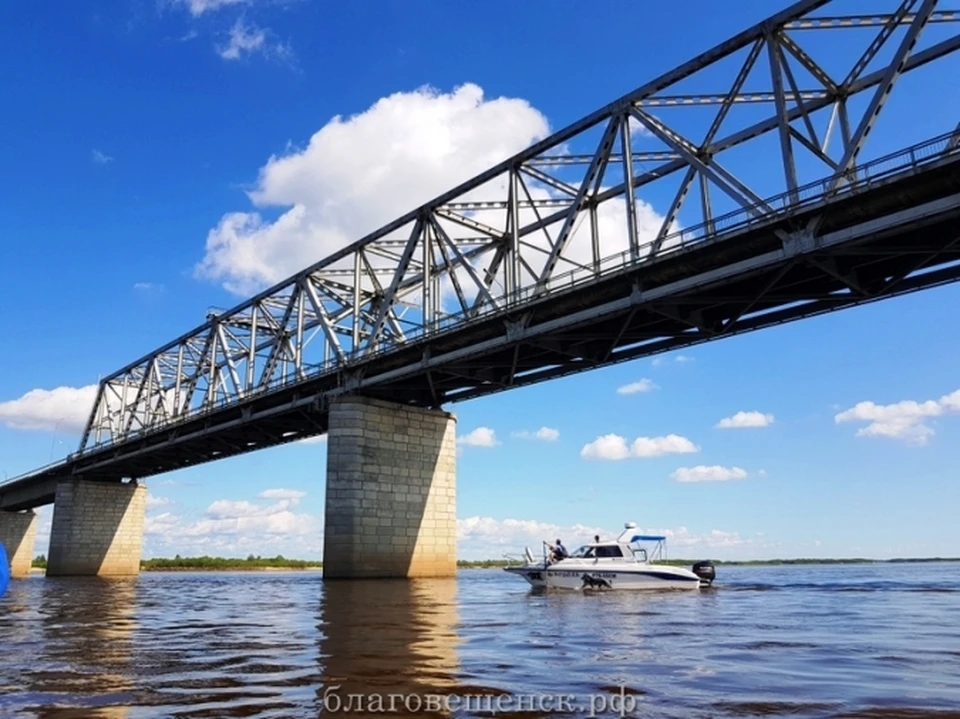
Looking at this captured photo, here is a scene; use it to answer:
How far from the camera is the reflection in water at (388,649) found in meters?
8.80

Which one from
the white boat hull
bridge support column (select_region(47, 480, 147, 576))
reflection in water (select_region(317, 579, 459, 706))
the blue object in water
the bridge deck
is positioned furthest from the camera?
bridge support column (select_region(47, 480, 147, 576))

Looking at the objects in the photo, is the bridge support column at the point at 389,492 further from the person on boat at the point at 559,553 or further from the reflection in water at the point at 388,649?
the reflection in water at the point at 388,649

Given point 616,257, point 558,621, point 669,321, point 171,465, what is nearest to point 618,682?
point 558,621

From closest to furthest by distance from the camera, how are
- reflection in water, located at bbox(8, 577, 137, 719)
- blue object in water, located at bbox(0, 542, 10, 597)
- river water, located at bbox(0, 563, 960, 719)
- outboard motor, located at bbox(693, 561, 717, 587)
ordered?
river water, located at bbox(0, 563, 960, 719) < reflection in water, located at bbox(8, 577, 137, 719) < blue object in water, located at bbox(0, 542, 10, 597) < outboard motor, located at bbox(693, 561, 717, 587)

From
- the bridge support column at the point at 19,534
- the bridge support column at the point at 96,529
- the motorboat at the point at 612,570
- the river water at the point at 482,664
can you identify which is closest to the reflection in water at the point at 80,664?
the river water at the point at 482,664

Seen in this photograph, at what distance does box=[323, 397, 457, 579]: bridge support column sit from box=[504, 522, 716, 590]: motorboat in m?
12.2

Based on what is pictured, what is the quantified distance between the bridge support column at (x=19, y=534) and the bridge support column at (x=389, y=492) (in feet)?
288

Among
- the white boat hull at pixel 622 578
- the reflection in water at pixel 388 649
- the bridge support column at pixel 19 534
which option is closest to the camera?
the reflection in water at pixel 388 649

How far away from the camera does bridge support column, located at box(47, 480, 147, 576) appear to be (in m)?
81.6

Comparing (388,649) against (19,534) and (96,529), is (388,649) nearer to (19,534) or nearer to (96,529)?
(96,529)

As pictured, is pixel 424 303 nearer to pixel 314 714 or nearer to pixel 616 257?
pixel 616 257

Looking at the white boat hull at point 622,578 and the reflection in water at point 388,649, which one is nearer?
the reflection in water at point 388,649

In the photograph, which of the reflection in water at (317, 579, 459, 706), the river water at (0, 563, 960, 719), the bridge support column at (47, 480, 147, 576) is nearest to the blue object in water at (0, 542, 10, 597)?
the river water at (0, 563, 960, 719)

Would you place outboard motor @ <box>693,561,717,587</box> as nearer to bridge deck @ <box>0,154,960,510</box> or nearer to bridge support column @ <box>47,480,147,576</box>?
bridge deck @ <box>0,154,960,510</box>
